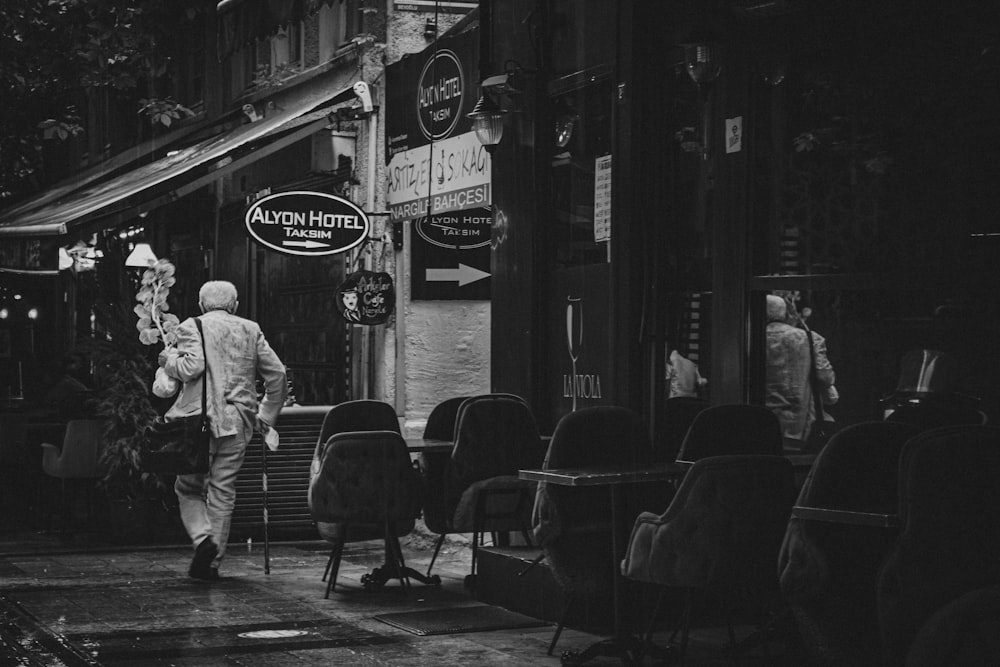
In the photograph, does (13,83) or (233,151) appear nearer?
(233,151)

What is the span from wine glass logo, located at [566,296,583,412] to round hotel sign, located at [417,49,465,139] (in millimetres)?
→ 2643

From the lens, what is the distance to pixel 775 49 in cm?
904

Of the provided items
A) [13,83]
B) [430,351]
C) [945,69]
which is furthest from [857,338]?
[13,83]

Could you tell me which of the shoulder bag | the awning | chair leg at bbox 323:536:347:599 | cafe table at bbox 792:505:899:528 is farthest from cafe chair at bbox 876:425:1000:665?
the awning

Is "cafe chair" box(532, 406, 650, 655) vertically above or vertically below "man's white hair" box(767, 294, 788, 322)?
below

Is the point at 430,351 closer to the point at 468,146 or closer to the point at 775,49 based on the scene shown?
the point at 468,146

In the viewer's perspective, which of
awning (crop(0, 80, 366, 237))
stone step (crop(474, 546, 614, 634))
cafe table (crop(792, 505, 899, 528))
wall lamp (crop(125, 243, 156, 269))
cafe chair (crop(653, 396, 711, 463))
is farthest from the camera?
wall lamp (crop(125, 243, 156, 269))

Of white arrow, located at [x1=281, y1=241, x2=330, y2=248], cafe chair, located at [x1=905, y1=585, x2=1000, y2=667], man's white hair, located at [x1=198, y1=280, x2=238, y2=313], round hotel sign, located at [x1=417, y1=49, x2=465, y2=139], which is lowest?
cafe chair, located at [x1=905, y1=585, x2=1000, y2=667]

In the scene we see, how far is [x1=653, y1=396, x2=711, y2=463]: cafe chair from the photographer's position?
32.3 feet

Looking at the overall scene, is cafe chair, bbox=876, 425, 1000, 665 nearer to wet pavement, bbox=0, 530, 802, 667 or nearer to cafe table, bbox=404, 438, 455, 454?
wet pavement, bbox=0, 530, 802, 667

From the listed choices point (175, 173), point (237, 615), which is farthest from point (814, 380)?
point (175, 173)

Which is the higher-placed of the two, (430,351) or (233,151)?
(233,151)

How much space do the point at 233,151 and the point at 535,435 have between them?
19.3ft

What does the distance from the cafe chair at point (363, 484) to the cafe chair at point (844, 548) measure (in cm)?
417
